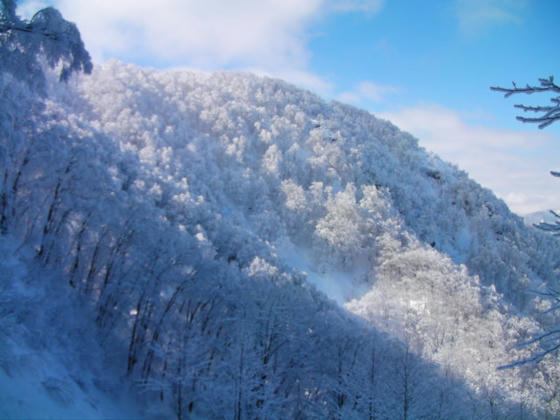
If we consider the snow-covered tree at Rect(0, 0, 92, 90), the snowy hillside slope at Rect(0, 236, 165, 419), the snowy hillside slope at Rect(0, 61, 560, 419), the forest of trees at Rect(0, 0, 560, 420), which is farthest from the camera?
the snowy hillside slope at Rect(0, 61, 560, 419)

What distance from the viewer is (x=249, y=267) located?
1172 inches

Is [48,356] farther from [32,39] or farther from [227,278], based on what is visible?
[32,39]

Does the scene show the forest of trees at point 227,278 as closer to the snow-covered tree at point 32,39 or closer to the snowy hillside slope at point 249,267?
the snow-covered tree at point 32,39

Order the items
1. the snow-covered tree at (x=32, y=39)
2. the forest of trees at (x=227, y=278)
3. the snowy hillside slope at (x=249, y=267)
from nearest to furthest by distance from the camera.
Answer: the snow-covered tree at (x=32, y=39), the forest of trees at (x=227, y=278), the snowy hillside slope at (x=249, y=267)

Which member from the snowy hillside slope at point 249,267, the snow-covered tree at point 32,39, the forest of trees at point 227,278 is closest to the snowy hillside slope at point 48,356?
the forest of trees at point 227,278

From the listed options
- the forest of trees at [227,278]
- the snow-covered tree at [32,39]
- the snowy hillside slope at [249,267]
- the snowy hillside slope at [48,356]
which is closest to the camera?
the snow-covered tree at [32,39]

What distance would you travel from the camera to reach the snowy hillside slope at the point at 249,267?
19641mm

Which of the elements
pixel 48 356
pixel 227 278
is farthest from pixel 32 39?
pixel 227 278

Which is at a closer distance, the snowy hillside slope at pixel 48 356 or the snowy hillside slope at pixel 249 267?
the snowy hillside slope at pixel 48 356

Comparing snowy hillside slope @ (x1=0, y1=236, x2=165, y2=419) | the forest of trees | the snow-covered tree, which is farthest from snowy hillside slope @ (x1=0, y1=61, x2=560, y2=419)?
the snow-covered tree

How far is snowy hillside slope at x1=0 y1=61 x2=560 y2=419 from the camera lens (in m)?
19.6

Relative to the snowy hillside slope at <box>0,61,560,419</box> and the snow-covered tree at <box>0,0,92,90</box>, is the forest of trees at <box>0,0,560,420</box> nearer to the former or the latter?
the snow-covered tree at <box>0,0,92,90</box>

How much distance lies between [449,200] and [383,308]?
279ft

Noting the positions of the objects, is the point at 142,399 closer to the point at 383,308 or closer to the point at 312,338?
the point at 312,338
